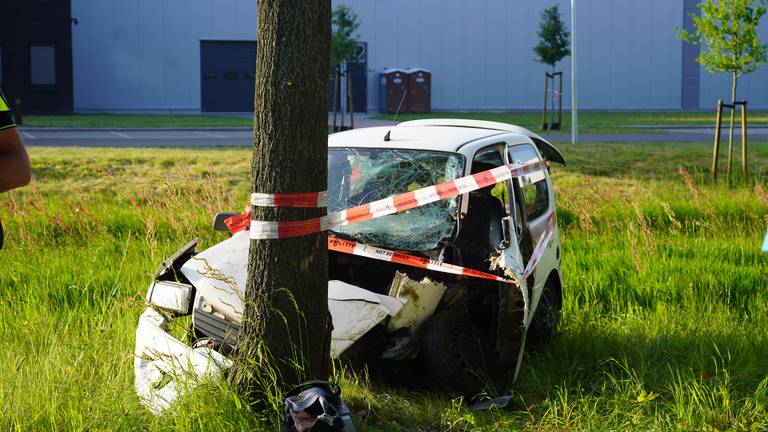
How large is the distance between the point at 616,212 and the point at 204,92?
125ft

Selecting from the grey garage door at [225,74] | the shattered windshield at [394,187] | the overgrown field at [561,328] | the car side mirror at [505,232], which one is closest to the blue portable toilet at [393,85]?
the grey garage door at [225,74]

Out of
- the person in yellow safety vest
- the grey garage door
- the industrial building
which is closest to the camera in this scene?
the person in yellow safety vest

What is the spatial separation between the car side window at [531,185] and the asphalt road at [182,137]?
14.7m

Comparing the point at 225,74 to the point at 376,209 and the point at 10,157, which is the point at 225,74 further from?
the point at 10,157

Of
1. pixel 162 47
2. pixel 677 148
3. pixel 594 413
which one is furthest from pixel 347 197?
pixel 162 47

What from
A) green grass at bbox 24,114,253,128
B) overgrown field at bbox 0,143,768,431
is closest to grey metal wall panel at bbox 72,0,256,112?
green grass at bbox 24,114,253,128

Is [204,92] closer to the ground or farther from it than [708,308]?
farther from it

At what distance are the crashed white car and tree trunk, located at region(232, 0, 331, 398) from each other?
0.55ft

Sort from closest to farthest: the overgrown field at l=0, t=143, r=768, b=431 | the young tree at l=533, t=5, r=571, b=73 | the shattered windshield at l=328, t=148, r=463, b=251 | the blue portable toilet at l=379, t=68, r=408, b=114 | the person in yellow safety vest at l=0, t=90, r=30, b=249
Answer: the person in yellow safety vest at l=0, t=90, r=30, b=249
the overgrown field at l=0, t=143, r=768, b=431
the shattered windshield at l=328, t=148, r=463, b=251
the young tree at l=533, t=5, r=571, b=73
the blue portable toilet at l=379, t=68, r=408, b=114

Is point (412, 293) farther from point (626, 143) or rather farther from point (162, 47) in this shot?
point (162, 47)

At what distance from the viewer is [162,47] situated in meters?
Answer: 45.4

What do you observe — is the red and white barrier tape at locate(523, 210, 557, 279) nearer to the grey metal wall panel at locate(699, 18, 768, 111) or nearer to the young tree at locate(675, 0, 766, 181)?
the young tree at locate(675, 0, 766, 181)

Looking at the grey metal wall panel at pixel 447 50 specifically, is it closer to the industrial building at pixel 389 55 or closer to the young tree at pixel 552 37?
the industrial building at pixel 389 55

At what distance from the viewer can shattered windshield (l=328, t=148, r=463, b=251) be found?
5.61m
